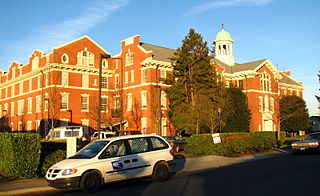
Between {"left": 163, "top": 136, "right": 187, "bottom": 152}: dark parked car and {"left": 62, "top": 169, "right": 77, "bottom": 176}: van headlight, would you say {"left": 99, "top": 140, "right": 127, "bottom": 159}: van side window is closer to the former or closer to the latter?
{"left": 62, "top": 169, "right": 77, "bottom": 176}: van headlight

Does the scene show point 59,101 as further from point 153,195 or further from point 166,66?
point 153,195

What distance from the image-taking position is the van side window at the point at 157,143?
1201 cm

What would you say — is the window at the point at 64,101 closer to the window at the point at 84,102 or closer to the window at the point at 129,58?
the window at the point at 84,102

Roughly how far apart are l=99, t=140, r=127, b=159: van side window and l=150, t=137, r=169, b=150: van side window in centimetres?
130

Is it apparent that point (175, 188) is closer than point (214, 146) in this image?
Yes

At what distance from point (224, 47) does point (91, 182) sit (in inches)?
2049

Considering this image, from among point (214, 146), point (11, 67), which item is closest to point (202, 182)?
point (214, 146)

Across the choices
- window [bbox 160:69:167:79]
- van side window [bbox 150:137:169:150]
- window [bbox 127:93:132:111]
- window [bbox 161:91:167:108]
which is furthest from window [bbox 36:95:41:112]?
van side window [bbox 150:137:169:150]

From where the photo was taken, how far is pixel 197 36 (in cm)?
3688

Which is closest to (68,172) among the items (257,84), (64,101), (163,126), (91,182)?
(91,182)

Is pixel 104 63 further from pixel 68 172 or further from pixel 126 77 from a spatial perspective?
pixel 68 172

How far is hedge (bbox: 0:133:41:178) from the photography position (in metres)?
12.6

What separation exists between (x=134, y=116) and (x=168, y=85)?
232 inches

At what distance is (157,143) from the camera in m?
12.2
